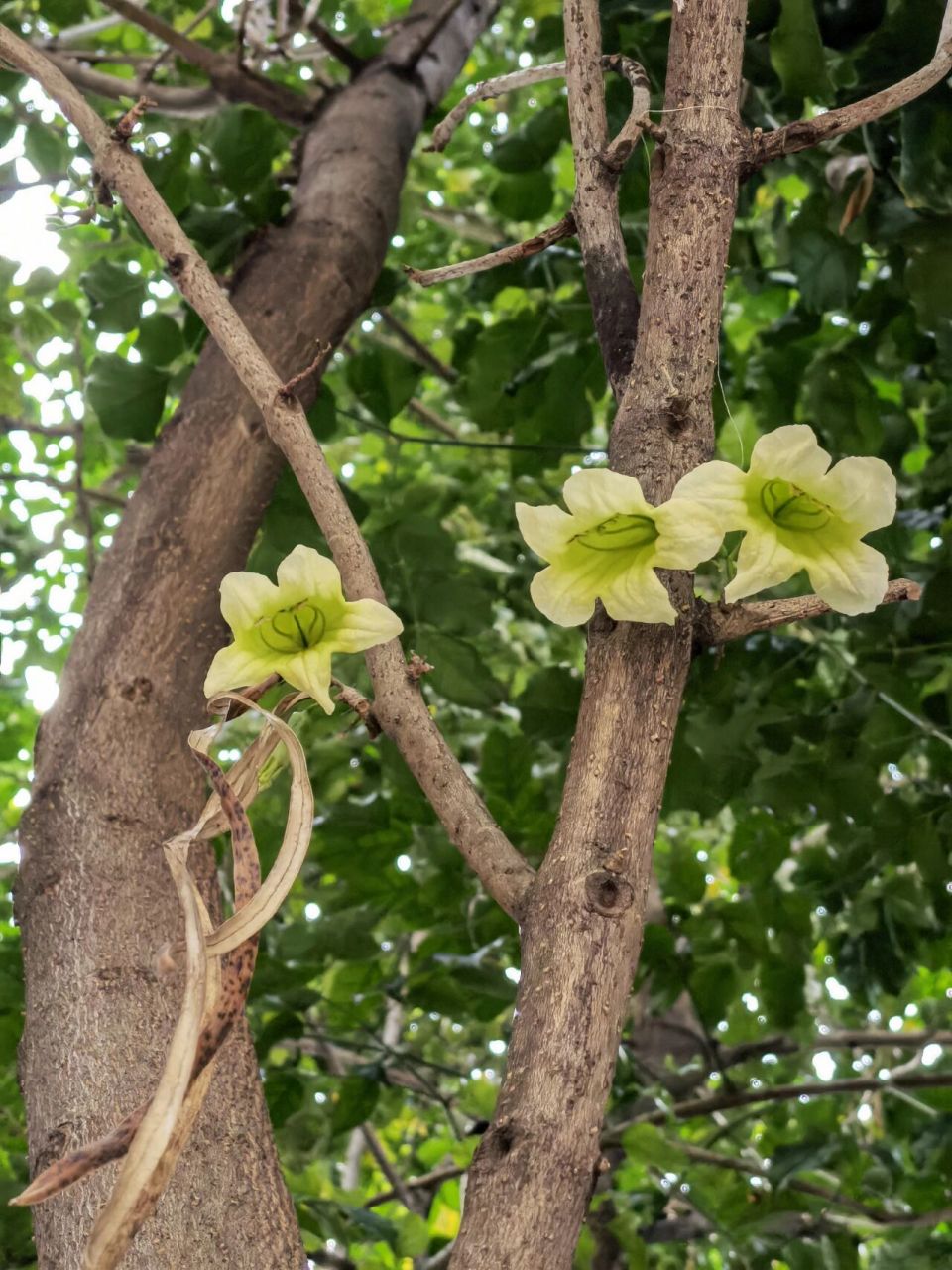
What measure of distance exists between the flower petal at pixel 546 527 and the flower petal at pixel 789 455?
0.54ft

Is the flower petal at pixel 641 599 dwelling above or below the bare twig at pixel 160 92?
below

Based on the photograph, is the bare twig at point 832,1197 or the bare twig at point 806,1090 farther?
the bare twig at point 806,1090

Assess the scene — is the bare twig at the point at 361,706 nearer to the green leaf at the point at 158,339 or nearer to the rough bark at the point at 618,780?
the rough bark at the point at 618,780

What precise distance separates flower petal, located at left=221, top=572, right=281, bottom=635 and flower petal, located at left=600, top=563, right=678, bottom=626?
30 cm

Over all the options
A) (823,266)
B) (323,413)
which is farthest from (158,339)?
(823,266)

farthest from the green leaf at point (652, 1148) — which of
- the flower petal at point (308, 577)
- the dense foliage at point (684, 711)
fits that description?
the flower petal at point (308, 577)

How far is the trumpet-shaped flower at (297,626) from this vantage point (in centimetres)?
105

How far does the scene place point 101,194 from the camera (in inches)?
53.2

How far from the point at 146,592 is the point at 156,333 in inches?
30.6

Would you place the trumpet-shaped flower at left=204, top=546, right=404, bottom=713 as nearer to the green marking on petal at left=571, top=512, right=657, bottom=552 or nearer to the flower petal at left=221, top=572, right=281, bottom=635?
the flower petal at left=221, top=572, right=281, bottom=635

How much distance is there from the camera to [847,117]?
1.09 m

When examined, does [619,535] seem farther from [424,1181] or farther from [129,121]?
[424,1181]

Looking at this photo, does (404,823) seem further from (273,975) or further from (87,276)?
(87,276)

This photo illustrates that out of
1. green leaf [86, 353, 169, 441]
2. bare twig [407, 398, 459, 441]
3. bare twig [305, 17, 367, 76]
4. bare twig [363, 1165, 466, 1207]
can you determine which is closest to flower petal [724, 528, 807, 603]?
green leaf [86, 353, 169, 441]
